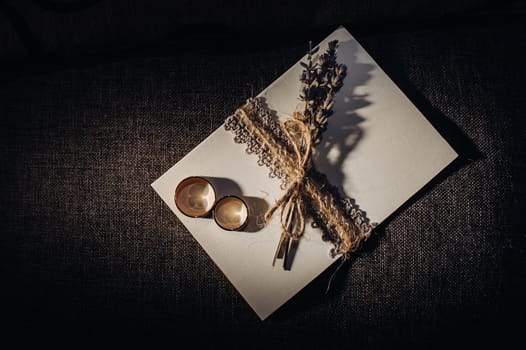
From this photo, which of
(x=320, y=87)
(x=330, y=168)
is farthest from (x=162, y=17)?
(x=330, y=168)

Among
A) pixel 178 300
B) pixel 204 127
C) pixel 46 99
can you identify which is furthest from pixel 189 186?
pixel 46 99

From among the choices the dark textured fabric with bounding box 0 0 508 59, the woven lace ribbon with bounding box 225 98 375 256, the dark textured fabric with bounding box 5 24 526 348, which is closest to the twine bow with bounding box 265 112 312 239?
the woven lace ribbon with bounding box 225 98 375 256

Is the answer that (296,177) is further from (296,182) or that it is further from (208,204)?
(208,204)

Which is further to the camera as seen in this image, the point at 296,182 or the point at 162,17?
the point at 162,17

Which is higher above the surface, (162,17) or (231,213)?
(162,17)

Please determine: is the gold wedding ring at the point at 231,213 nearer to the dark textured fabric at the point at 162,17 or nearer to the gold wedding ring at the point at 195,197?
the gold wedding ring at the point at 195,197

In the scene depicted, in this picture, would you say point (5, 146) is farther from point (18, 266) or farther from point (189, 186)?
point (189, 186)

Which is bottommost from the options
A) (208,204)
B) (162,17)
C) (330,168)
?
(330,168)
